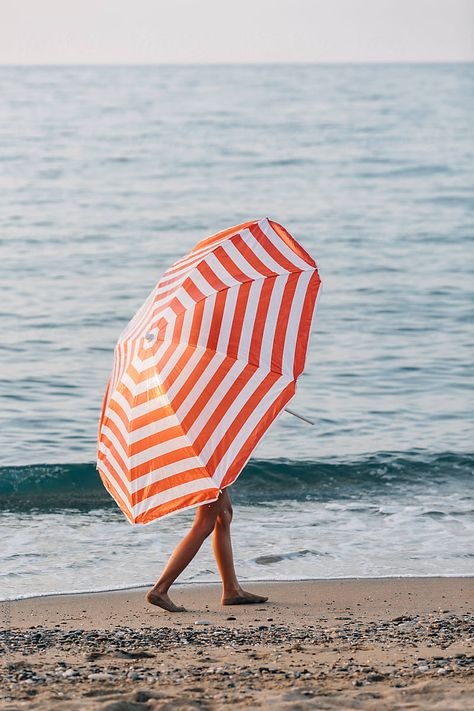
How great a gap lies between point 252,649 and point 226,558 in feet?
3.19

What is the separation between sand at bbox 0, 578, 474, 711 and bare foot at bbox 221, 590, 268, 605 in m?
0.05

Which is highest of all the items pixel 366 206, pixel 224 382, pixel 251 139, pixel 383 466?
pixel 251 139

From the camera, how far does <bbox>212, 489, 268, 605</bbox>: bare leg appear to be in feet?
17.7

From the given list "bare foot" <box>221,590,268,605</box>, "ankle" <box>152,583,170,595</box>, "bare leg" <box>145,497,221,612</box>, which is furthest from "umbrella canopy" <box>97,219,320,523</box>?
"bare foot" <box>221,590,268,605</box>

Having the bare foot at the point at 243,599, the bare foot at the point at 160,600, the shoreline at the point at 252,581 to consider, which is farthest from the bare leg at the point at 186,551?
the shoreline at the point at 252,581

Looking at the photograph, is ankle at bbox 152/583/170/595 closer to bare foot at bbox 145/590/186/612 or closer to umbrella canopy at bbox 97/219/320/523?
bare foot at bbox 145/590/186/612

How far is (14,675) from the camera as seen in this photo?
13.5 ft

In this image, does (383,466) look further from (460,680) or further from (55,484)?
(460,680)

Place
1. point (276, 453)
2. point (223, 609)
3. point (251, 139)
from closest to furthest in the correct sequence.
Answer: point (223, 609)
point (276, 453)
point (251, 139)

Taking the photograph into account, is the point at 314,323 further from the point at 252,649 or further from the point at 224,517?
the point at 252,649

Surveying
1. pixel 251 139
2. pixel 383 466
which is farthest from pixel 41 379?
pixel 251 139

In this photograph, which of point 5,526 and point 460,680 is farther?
point 5,526

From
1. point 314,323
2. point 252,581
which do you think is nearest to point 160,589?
point 252,581

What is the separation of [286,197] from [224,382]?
20142 millimetres
